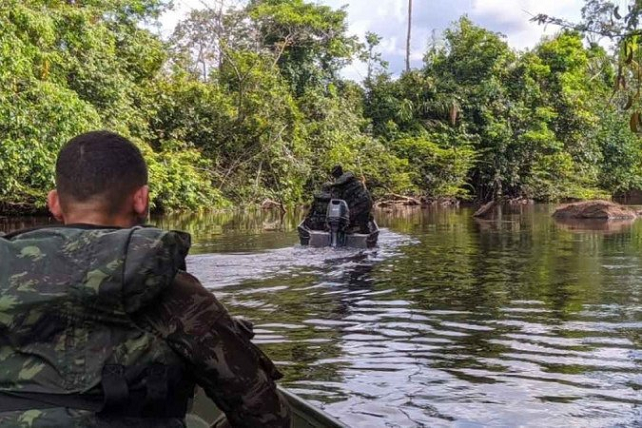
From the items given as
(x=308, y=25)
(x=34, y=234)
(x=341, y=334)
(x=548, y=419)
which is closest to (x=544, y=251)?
(x=341, y=334)

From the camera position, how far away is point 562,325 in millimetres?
7680

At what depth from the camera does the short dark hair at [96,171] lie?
206cm

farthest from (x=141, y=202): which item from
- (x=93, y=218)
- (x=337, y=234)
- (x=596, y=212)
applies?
(x=596, y=212)

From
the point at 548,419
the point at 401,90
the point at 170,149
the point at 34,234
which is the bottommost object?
the point at 548,419

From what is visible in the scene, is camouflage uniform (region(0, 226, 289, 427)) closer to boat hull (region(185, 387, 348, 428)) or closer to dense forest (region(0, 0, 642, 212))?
boat hull (region(185, 387, 348, 428))

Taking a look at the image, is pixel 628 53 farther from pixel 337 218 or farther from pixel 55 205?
pixel 337 218

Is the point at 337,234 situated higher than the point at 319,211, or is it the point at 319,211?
the point at 319,211

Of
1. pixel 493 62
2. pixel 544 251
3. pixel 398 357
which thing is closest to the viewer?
pixel 398 357

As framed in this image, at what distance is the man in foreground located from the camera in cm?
185

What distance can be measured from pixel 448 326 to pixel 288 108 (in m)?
22.2

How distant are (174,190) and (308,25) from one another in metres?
14.1

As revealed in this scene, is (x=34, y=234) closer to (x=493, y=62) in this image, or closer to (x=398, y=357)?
(x=398, y=357)

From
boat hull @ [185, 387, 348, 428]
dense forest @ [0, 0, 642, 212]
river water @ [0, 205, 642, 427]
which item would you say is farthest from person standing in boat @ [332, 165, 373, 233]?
boat hull @ [185, 387, 348, 428]

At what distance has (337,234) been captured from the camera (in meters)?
13.9
